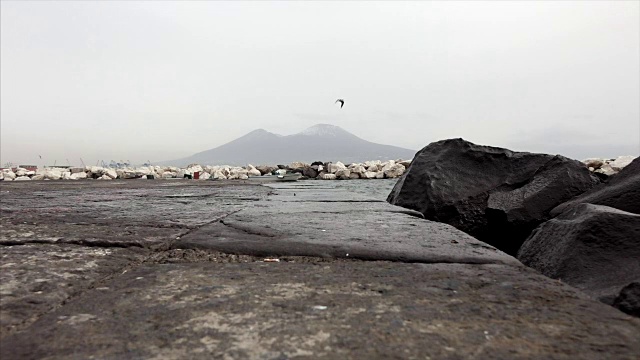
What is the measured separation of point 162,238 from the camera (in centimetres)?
152

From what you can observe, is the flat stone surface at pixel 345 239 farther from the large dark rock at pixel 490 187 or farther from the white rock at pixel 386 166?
the white rock at pixel 386 166

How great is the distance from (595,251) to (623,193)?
40.2 inches

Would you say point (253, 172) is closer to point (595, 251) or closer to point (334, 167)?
point (334, 167)

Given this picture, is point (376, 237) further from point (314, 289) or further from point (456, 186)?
point (456, 186)

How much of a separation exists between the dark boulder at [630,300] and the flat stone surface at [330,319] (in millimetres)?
123

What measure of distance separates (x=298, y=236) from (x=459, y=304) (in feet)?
2.72

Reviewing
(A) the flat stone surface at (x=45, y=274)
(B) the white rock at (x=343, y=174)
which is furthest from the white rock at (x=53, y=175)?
(A) the flat stone surface at (x=45, y=274)

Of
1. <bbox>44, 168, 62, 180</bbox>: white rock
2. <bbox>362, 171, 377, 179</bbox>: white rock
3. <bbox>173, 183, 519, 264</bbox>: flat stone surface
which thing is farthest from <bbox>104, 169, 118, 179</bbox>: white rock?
<bbox>173, 183, 519, 264</bbox>: flat stone surface

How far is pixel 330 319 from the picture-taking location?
77 cm

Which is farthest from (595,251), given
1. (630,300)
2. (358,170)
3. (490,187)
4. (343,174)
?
(358,170)

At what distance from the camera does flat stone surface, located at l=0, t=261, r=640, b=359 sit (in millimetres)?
652

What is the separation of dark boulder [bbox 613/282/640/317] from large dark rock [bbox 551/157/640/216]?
4.02 feet

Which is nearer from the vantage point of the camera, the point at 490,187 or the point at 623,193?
the point at 623,193

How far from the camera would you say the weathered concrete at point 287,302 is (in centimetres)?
66
